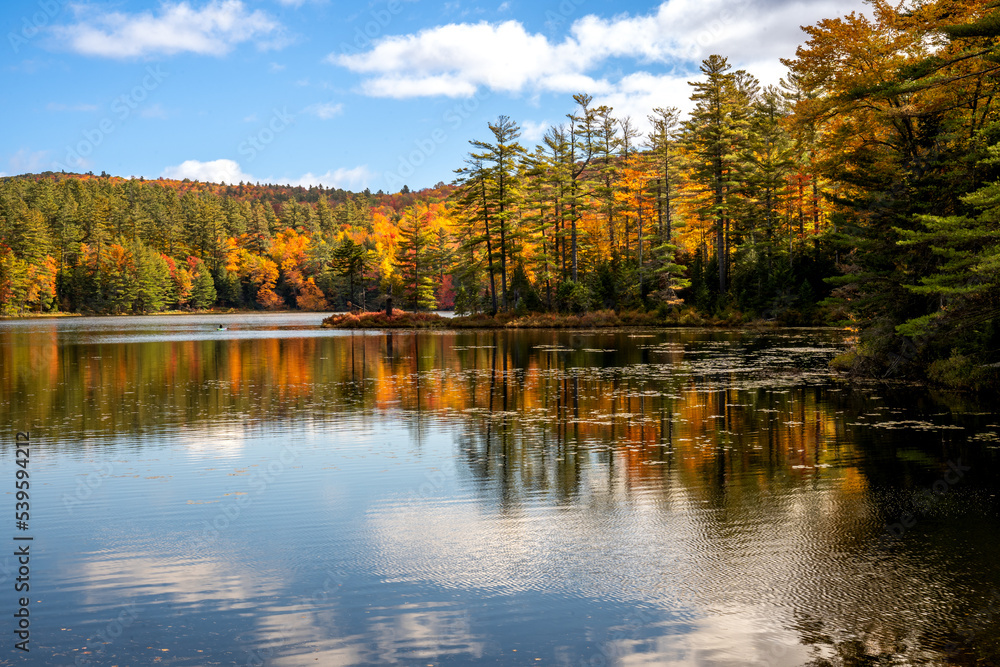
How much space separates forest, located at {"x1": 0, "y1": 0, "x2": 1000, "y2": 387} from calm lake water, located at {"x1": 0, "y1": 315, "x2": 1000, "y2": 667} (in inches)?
175

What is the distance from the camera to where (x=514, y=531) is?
8656 mm

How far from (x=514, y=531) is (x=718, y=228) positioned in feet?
170

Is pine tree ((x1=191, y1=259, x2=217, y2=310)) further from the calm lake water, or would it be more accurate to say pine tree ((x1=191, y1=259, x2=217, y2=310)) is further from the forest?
the calm lake water

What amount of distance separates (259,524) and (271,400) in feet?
38.4

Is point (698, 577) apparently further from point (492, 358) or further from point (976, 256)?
point (492, 358)

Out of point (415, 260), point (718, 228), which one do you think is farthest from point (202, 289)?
point (718, 228)

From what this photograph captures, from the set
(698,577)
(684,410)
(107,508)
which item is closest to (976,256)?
(684,410)

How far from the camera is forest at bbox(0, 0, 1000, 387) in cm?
1962

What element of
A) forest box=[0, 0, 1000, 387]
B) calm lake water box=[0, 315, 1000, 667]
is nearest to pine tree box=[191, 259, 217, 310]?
forest box=[0, 0, 1000, 387]

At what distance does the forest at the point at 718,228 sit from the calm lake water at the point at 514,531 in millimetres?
4437

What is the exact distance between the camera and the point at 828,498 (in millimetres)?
10016

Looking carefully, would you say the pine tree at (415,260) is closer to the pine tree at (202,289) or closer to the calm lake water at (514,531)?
the calm lake water at (514,531)

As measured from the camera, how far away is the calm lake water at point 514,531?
5969mm

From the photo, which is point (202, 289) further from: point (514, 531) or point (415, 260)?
point (514, 531)
